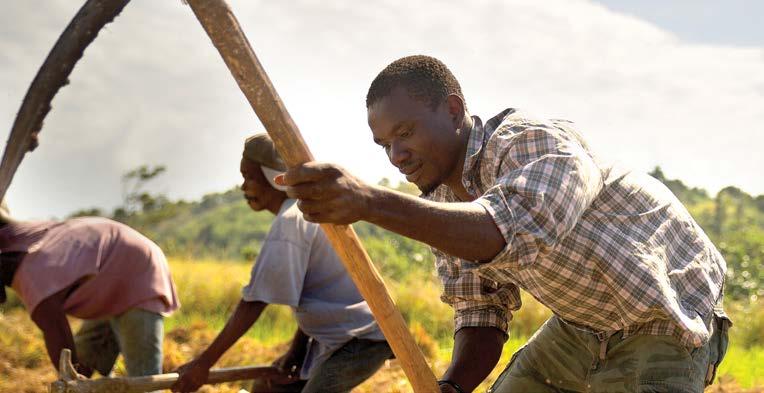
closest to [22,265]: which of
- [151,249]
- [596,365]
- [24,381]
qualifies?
[151,249]

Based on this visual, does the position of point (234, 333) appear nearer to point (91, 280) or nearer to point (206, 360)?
point (206, 360)

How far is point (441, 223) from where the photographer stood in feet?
6.87

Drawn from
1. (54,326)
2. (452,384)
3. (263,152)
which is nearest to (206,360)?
(54,326)

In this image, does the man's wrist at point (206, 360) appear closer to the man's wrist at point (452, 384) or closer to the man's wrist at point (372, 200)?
the man's wrist at point (452, 384)

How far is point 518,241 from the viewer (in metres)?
2.22

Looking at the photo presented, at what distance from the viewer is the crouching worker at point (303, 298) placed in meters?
4.12

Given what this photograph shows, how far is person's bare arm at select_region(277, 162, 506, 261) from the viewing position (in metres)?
1.99

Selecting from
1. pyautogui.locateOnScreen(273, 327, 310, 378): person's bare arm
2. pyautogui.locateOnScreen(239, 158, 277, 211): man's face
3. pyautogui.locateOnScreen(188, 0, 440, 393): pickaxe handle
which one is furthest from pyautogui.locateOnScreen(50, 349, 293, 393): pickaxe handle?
pyautogui.locateOnScreen(188, 0, 440, 393): pickaxe handle

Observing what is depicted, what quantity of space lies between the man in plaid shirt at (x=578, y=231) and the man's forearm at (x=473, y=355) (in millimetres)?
78

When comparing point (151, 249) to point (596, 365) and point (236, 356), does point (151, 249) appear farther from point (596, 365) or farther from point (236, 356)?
point (596, 365)

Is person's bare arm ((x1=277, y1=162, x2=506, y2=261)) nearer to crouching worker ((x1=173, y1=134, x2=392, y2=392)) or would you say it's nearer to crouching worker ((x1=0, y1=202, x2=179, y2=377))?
crouching worker ((x1=173, y1=134, x2=392, y2=392))

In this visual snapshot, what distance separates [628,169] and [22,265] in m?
3.12

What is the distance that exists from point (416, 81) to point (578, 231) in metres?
0.70

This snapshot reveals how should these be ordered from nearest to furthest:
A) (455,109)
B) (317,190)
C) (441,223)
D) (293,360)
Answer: (317,190)
(441,223)
(455,109)
(293,360)
